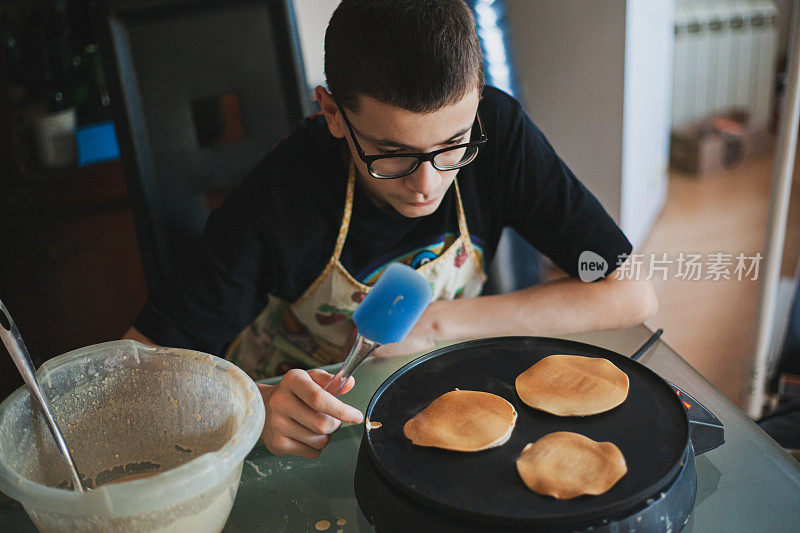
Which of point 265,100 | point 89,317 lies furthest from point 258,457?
point 89,317

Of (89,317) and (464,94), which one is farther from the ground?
(464,94)

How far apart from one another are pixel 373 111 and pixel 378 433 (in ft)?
1.33

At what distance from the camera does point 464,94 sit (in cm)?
89

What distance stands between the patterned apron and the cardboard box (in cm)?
243

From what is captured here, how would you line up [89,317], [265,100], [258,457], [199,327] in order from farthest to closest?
[89,317] < [265,100] < [199,327] < [258,457]

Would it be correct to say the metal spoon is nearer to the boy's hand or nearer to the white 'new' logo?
the boy's hand

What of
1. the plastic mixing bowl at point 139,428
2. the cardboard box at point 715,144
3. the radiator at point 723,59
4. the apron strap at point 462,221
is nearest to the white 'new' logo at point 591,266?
the apron strap at point 462,221

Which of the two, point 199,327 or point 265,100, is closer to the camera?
point 199,327

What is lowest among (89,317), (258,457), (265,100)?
(89,317)

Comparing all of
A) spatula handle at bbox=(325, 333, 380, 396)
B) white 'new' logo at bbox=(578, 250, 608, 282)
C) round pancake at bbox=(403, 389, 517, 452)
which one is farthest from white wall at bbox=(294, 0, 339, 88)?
round pancake at bbox=(403, 389, 517, 452)

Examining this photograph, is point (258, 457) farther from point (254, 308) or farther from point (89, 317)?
point (89, 317)

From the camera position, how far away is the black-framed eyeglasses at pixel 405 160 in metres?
0.90

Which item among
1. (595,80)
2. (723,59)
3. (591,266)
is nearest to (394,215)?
(591,266)

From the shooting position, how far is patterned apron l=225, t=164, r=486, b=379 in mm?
1168
